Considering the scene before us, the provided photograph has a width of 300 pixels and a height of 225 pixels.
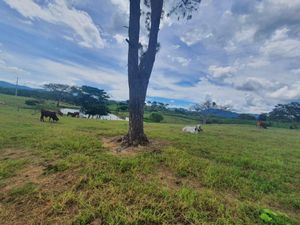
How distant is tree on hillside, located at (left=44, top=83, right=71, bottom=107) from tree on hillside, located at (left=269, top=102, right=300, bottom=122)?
2393 inches

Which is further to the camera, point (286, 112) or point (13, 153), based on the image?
point (286, 112)

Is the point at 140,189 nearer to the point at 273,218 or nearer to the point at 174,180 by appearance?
the point at 174,180

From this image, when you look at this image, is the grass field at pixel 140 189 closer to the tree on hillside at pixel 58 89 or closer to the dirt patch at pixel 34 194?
the dirt patch at pixel 34 194

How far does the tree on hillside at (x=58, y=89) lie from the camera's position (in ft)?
202

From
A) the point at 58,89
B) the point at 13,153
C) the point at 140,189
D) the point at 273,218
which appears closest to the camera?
the point at 273,218

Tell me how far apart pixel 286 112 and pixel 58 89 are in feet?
214

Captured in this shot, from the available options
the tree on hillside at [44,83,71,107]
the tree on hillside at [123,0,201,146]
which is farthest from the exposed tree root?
the tree on hillside at [44,83,71,107]

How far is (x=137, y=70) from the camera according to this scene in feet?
23.3

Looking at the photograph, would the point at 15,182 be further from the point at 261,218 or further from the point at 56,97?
the point at 56,97

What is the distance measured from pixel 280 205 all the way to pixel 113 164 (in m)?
3.59

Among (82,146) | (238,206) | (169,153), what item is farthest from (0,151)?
(238,206)

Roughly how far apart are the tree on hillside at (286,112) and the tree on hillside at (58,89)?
60774 millimetres

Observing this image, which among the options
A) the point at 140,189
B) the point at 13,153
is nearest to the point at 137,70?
the point at 140,189

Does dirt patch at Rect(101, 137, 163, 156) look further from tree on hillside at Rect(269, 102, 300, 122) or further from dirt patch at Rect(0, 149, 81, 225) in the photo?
tree on hillside at Rect(269, 102, 300, 122)
